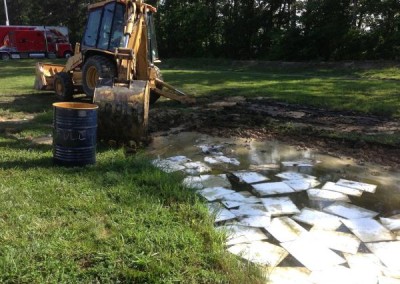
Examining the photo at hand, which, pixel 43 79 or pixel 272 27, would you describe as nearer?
pixel 43 79

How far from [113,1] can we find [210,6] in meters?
25.1

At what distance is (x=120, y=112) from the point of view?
22.1ft

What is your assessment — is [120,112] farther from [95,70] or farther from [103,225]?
[95,70]

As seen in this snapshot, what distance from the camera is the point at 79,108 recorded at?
5.62 metres

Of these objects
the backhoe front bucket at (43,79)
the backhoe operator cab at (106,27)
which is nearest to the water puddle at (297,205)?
the backhoe operator cab at (106,27)

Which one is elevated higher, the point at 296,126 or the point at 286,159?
the point at 296,126

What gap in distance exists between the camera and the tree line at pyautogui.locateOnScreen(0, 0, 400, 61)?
2492cm

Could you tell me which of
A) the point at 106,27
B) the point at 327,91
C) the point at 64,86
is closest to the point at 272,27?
the point at 327,91

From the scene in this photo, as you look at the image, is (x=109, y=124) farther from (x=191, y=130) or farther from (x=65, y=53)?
(x=65, y=53)

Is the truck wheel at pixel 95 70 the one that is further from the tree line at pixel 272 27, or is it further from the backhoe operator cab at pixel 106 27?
the tree line at pixel 272 27

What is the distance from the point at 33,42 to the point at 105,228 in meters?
37.2

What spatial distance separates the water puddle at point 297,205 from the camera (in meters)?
3.75

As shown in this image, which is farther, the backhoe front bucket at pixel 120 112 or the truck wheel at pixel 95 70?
the truck wheel at pixel 95 70

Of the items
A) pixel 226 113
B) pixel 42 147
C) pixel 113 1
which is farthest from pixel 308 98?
pixel 42 147
